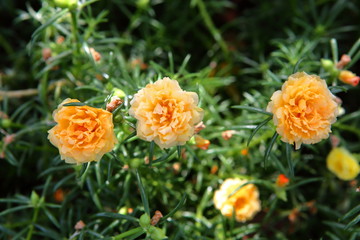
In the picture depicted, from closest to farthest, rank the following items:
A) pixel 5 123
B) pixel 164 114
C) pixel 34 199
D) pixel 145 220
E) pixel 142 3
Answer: pixel 164 114, pixel 145 220, pixel 34 199, pixel 5 123, pixel 142 3

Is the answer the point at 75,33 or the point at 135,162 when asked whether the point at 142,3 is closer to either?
the point at 75,33

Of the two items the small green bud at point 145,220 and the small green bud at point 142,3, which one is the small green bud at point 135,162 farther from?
the small green bud at point 142,3

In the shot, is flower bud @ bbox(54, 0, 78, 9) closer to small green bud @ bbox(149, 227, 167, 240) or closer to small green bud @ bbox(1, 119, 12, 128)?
small green bud @ bbox(1, 119, 12, 128)

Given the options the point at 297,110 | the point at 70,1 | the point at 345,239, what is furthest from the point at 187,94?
the point at 345,239

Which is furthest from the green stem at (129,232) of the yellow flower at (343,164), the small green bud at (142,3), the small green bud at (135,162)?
the small green bud at (142,3)

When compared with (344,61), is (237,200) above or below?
below

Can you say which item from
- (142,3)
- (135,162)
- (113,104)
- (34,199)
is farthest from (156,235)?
(142,3)
